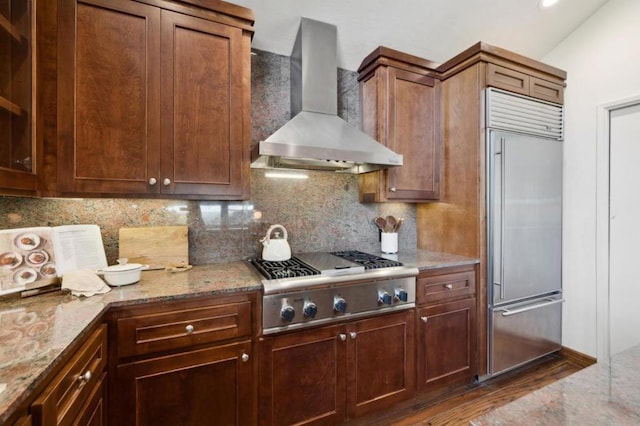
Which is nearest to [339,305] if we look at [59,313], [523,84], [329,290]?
[329,290]

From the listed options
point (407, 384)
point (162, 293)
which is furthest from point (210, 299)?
point (407, 384)

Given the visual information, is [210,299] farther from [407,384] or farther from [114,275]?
[407,384]

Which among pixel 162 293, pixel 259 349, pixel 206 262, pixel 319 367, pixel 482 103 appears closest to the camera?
pixel 162 293

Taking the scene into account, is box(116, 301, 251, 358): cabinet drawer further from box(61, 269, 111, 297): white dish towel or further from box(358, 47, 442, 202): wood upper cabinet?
box(358, 47, 442, 202): wood upper cabinet

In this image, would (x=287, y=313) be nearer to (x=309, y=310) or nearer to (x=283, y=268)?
(x=309, y=310)

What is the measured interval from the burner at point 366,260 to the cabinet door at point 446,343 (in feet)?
1.30

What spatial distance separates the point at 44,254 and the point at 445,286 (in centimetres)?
231

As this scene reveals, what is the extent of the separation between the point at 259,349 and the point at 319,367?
14.6 inches

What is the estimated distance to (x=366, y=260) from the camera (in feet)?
6.51

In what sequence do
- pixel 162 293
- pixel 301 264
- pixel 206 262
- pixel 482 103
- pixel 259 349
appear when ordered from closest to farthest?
pixel 162 293
pixel 259 349
pixel 301 264
pixel 206 262
pixel 482 103

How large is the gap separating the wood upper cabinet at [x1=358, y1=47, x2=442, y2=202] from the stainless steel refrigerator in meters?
0.43

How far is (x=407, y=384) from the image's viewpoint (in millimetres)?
1840

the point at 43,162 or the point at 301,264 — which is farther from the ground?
the point at 43,162

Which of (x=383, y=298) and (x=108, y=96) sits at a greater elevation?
(x=108, y=96)
